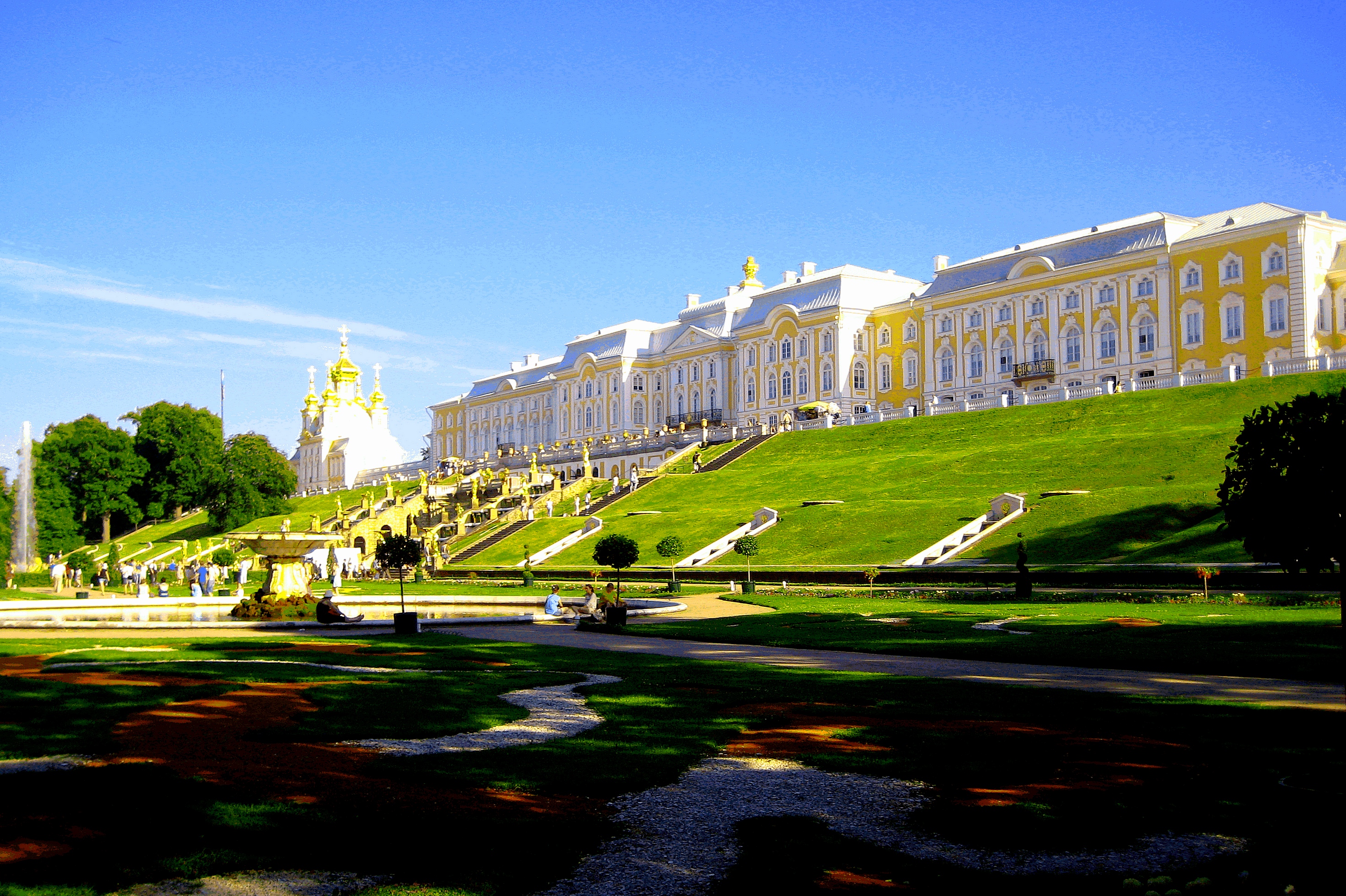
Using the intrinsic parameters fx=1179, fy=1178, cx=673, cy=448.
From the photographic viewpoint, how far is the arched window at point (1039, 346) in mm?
65938

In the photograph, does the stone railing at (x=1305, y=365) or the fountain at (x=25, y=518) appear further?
the fountain at (x=25, y=518)

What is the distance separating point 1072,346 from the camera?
64562 mm

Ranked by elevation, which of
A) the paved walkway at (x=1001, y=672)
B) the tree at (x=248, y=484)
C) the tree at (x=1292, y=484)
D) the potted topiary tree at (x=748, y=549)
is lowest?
the paved walkway at (x=1001, y=672)

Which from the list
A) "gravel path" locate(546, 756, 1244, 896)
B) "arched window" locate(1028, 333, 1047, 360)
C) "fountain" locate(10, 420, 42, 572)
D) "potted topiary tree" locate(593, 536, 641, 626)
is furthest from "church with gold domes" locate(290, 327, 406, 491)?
"gravel path" locate(546, 756, 1244, 896)

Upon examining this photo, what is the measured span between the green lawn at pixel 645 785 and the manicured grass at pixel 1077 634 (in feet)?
10.5

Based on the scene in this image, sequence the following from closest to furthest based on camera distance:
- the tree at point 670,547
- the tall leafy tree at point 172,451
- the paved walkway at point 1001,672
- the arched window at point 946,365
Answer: the paved walkway at point 1001,672
the tree at point 670,547
the arched window at point 946,365
the tall leafy tree at point 172,451

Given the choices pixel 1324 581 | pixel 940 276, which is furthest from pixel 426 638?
pixel 940 276

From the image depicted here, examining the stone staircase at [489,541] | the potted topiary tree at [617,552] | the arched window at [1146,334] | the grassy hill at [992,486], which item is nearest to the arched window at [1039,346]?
the arched window at [1146,334]

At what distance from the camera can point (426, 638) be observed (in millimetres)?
20094

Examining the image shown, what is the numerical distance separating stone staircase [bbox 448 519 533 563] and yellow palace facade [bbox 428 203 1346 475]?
21091 millimetres

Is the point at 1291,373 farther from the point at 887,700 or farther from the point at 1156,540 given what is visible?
the point at 887,700

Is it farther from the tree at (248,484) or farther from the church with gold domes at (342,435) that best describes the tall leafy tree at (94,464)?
the church with gold domes at (342,435)

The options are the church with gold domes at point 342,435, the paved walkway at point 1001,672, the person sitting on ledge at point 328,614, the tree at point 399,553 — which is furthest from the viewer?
the church with gold domes at point 342,435

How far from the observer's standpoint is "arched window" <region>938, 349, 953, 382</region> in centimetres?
7194
